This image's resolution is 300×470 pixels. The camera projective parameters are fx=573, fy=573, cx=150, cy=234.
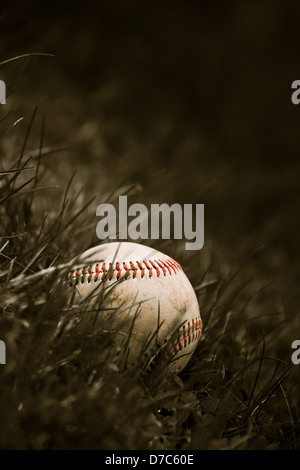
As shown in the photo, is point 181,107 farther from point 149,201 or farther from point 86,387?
point 86,387

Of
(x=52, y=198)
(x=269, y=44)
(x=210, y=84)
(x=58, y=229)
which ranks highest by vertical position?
(x=269, y=44)

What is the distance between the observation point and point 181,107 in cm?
859

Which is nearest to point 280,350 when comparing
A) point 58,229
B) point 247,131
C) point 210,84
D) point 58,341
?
point 58,229

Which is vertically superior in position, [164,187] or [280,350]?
[164,187]

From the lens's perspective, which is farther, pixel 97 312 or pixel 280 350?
pixel 280 350

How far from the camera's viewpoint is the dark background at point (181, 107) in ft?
15.8

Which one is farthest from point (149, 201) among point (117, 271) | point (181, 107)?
point (181, 107)

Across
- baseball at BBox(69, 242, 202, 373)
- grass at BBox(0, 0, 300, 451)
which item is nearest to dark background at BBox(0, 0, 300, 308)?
grass at BBox(0, 0, 300, 451)

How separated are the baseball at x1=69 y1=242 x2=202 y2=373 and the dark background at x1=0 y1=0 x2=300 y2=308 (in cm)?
145

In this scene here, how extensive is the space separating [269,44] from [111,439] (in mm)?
9893

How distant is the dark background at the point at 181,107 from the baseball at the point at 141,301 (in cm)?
145

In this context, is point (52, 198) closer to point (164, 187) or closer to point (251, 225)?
point (164, 187)

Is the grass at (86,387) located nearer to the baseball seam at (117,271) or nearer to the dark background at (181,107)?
the baseball seam at (117,271)

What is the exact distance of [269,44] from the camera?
10.4 metres
